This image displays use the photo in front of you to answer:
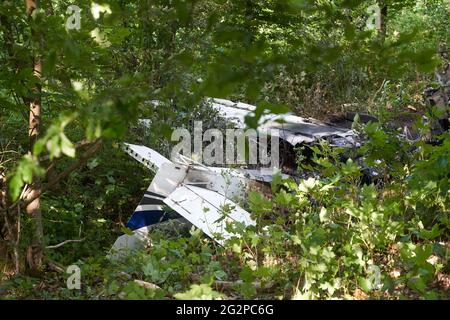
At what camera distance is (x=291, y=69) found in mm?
2338

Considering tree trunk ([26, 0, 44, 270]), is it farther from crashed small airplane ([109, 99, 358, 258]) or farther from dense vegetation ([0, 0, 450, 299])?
crashed small airplane ([109, 99, 358, 258])

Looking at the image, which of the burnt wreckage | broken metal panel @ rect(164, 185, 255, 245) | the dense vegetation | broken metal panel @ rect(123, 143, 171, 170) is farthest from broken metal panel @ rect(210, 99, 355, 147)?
the dense vegetation

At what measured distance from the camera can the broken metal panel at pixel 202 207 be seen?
5199 mm

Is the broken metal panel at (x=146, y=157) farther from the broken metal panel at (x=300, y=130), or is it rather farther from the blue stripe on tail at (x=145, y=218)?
the broken metal panel at (x=300, y=130)

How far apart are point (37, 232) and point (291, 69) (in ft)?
9.15

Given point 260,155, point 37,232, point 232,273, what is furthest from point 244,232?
point 260,155

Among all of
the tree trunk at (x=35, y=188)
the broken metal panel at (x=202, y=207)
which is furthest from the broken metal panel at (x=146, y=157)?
the tree trunk at (x=35, y=188)

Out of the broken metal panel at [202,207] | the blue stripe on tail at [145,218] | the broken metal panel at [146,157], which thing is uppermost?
the broken metal panel at [146,157]

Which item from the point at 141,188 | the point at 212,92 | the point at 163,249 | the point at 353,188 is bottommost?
the point at 141,188

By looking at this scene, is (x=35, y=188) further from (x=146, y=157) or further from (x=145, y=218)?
(x=146, y=157)

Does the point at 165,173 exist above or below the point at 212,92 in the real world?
below

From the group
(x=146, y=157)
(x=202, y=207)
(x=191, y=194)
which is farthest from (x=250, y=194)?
(x=146, y=157)
